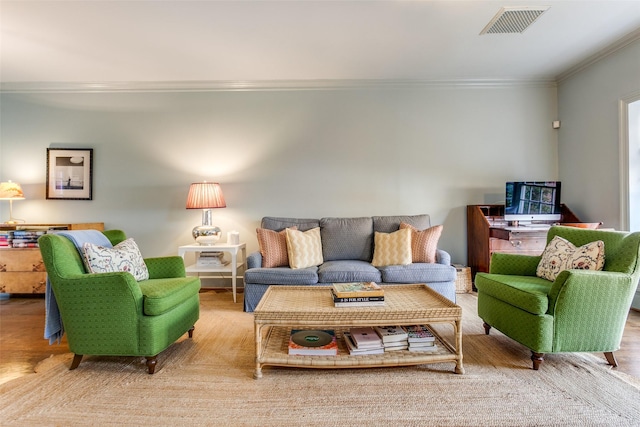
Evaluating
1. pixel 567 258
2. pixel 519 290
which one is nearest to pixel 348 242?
pixel 519 290

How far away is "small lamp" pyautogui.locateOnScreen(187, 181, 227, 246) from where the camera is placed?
3.58m

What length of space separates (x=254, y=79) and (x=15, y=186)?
2.95 metres

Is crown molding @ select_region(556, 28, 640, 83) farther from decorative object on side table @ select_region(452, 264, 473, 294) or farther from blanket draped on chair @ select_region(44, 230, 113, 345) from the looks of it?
blanket draped on chair @ select_region(44, 230, 113, 345)

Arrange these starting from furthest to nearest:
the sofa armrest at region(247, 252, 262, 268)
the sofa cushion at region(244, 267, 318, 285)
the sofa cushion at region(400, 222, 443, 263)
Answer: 1. the sofa cushion at region(400, 222, 443, 263)
2. the sofa armrest at region(247, 252, 262, 268)
3. the sofa cushion at region(244, 267, 318, 285)

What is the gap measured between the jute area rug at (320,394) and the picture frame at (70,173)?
97.2 inches

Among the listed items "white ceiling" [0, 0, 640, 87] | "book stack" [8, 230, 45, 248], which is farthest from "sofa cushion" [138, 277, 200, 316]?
"book stack" [8, 230, 45, 248]

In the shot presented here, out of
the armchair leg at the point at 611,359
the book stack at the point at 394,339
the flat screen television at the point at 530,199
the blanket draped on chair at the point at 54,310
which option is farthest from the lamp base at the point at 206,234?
the armchair leg at the point at 611,359

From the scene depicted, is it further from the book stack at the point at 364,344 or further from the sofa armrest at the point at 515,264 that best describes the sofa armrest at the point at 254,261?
the sofa armrest at the point at 515,264

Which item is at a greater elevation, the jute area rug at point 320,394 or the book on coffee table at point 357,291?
the book on coffee table at point 357,291

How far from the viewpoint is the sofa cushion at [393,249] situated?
3.21m

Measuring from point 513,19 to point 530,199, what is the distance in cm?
184

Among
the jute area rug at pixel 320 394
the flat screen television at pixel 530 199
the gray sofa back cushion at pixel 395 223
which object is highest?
the flat screen television at pixel 530 199

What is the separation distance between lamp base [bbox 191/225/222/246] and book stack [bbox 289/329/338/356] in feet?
6.11

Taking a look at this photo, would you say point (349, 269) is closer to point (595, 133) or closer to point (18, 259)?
point (595, 133)
